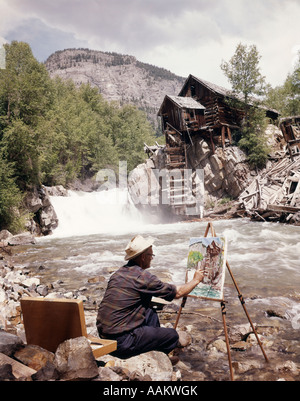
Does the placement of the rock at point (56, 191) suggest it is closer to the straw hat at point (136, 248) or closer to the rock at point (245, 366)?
the straw hat at point (136, 248)

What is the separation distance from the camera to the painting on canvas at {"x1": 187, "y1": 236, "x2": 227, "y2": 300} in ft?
14.0

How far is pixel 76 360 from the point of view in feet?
8.79

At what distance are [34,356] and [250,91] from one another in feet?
107

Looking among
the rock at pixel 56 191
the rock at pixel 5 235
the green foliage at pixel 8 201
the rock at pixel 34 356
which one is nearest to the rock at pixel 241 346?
the rock at pixel 34 356

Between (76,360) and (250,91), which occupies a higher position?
(250,91)

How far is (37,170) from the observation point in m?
22.6

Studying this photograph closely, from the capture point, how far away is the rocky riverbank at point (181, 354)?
105 inches

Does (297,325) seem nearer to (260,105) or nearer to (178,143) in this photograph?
(178,143)

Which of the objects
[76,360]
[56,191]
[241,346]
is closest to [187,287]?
[241,346]

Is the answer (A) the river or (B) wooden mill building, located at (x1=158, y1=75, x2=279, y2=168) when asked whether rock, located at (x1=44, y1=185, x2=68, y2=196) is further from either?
(A) the river

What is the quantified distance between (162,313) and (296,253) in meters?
7.90

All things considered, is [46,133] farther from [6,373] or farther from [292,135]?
[292,135]

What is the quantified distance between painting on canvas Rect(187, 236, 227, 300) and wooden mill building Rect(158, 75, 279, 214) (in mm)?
25587

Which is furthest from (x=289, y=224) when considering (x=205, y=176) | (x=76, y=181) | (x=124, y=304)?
(x=76, y=181)
